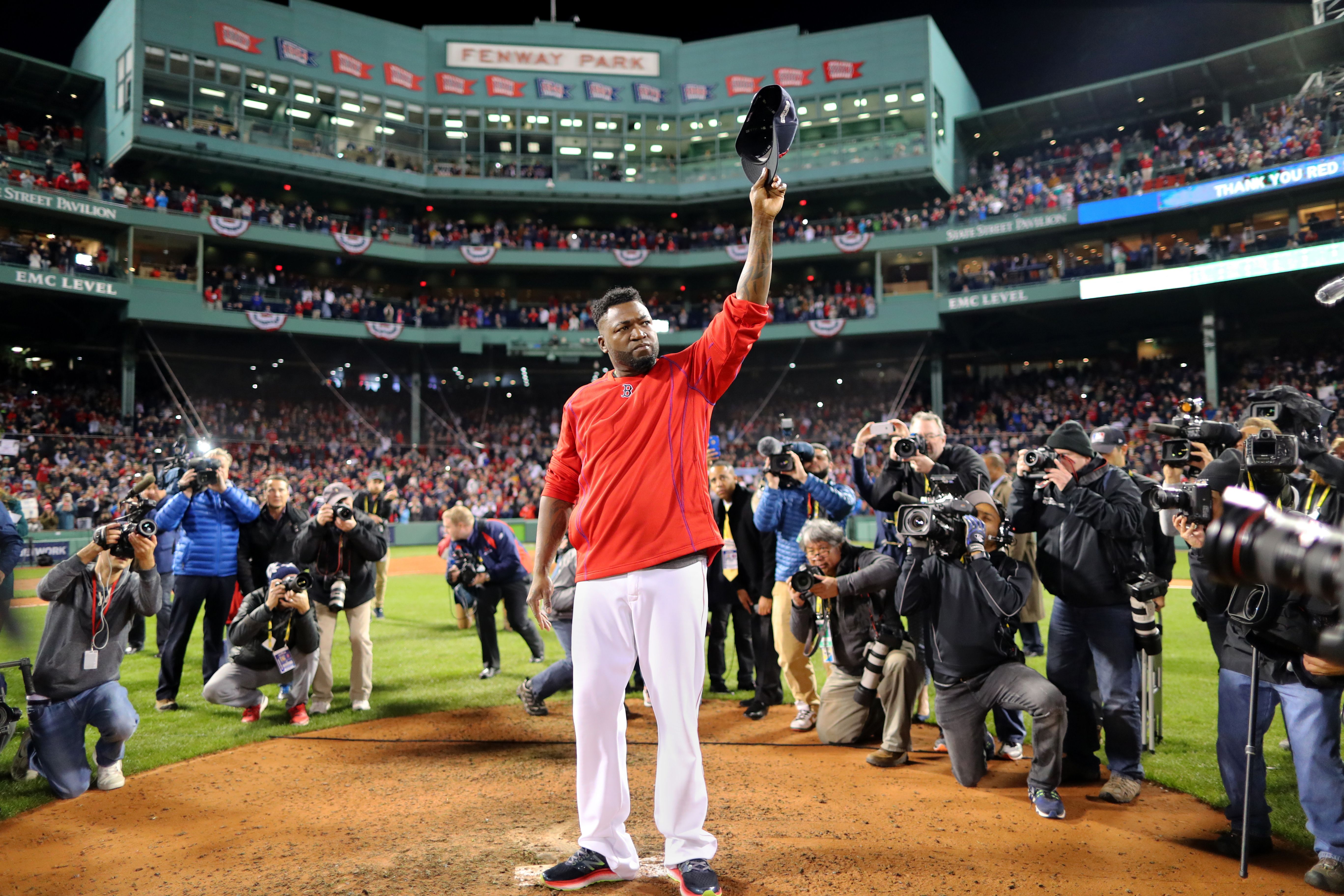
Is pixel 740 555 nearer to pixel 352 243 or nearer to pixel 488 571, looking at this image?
pixel 488 571

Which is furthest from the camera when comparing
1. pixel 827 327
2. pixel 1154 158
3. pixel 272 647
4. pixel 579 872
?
pixel 827 327

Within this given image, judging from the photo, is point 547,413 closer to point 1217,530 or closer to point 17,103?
point 17,103

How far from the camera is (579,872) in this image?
346 cm

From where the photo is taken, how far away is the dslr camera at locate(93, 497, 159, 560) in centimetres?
517

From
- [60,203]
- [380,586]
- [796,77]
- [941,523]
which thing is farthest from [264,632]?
[796,77]

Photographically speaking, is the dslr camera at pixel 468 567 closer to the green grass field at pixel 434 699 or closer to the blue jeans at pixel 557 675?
the green grass field at pixel 434 699

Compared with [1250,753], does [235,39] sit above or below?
above

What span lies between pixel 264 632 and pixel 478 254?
2955 centimetres

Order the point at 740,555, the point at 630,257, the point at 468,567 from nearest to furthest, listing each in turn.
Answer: the point at 740,555, the point at 468,567, the point at 630,257

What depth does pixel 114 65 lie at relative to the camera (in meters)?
31.4

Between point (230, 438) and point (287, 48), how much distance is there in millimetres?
16800

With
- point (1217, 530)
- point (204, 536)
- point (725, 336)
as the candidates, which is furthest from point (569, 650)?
point (1217, 530)

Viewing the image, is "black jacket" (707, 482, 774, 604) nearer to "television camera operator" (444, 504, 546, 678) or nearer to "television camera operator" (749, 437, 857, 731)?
"television camera operator" (749, 437, 857, 731)

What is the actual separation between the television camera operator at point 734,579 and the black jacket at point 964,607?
7.17 ft
